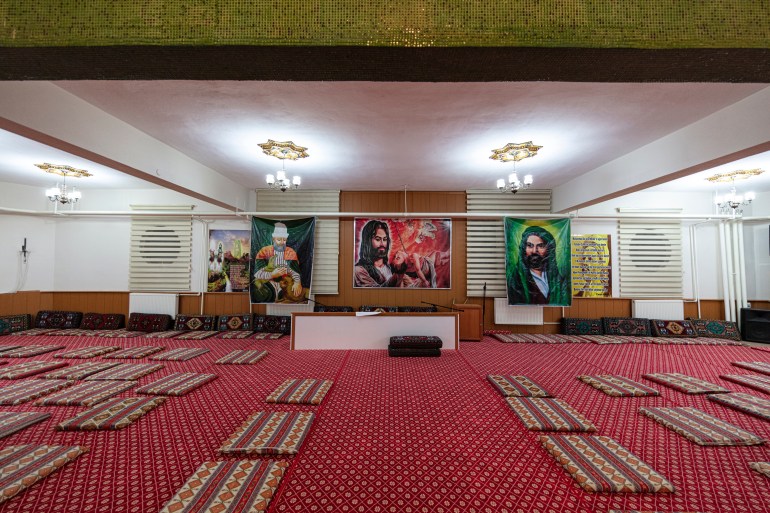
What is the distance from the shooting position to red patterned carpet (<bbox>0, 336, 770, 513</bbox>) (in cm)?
212

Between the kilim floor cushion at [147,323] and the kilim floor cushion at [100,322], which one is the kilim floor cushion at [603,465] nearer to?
the kilim floor cushion at [147,323]

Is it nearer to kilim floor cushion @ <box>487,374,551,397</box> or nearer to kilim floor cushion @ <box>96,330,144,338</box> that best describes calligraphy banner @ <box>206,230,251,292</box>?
kilim floor cushion @ <box>96,330,144,338</box>

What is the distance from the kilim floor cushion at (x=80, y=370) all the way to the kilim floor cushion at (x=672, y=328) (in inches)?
414

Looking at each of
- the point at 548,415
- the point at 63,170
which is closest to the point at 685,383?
the point at 548,415

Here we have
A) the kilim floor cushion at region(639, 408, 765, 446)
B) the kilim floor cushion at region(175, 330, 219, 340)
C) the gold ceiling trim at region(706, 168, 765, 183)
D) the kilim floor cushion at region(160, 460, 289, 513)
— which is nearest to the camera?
the kilim floor cushion at region(160, 460, 289, 513)

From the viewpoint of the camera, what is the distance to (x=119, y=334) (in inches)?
292

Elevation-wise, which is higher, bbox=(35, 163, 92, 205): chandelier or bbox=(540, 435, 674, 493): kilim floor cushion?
bbox=(35, 163, 92, 205): chandelier

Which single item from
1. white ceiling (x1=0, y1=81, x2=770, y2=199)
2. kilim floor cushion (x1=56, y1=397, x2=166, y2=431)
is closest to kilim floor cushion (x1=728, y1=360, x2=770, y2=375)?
white ceiling (x1=0, y1=81, x2=770, y2=199)

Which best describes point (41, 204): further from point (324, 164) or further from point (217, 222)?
point (324, 164)

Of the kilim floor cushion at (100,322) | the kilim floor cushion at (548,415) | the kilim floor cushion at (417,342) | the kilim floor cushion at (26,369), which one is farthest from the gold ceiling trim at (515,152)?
the kilim floor cushion at (100,322)

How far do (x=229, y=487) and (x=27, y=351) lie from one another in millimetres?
6130

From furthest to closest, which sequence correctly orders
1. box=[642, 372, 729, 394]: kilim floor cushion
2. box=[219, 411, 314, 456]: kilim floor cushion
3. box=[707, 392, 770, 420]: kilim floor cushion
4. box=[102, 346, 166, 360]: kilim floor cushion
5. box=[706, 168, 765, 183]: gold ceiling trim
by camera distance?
box=[706, 168, 765, 183]: gold ceiling trim
box=[102, 346, 166, 360]: kilim floor cushion
box=[642, 372, 729, 394]: kilim floor cushion
box=[707, 392, 770, 420]: kilim floor cushion
box=[219, 411, 314, 456]: kilim floor cushion

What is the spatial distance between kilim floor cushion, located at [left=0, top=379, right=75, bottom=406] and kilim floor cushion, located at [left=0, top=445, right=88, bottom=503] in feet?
4.46

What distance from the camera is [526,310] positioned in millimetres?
8102
